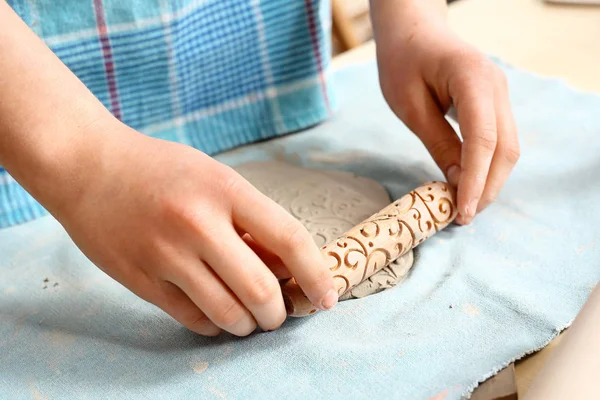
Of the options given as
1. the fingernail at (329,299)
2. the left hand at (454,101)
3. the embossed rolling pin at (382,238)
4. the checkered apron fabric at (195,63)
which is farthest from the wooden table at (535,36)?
the fingernail at (329,299)

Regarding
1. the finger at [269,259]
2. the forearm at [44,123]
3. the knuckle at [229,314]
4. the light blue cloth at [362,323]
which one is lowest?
the light blue cloth at [362,323]

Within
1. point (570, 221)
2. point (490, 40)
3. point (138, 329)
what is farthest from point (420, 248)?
point (490, 40)

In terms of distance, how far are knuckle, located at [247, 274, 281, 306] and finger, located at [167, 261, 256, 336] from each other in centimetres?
2

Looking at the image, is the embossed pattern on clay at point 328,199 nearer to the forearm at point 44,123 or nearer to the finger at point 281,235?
the finger at point 281,235

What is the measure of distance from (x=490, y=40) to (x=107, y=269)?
0.91 meters

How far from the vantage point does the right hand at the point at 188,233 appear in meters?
0.51

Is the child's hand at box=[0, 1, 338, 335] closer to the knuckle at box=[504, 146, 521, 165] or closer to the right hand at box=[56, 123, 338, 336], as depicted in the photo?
the right hand at box=[56, 123, 338, 336]

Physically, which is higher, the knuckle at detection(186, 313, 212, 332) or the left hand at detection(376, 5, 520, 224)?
the left hand at detection(376, 5, 520, 224)

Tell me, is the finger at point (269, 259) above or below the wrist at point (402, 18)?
below

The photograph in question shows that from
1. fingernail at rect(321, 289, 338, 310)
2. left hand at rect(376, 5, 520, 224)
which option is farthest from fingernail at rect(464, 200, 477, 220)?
fingernail at rect(321, 289, 338, 310)

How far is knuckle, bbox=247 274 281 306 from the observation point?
515 mm

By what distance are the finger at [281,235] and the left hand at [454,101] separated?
25 centimetres

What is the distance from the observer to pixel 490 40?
1201 millimetres

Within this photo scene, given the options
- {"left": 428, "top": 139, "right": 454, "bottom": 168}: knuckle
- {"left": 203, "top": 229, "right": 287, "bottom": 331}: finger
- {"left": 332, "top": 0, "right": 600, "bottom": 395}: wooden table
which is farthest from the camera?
{"left": 332, "top": 0, "right": 600, "bottom": 395}: wooden table
